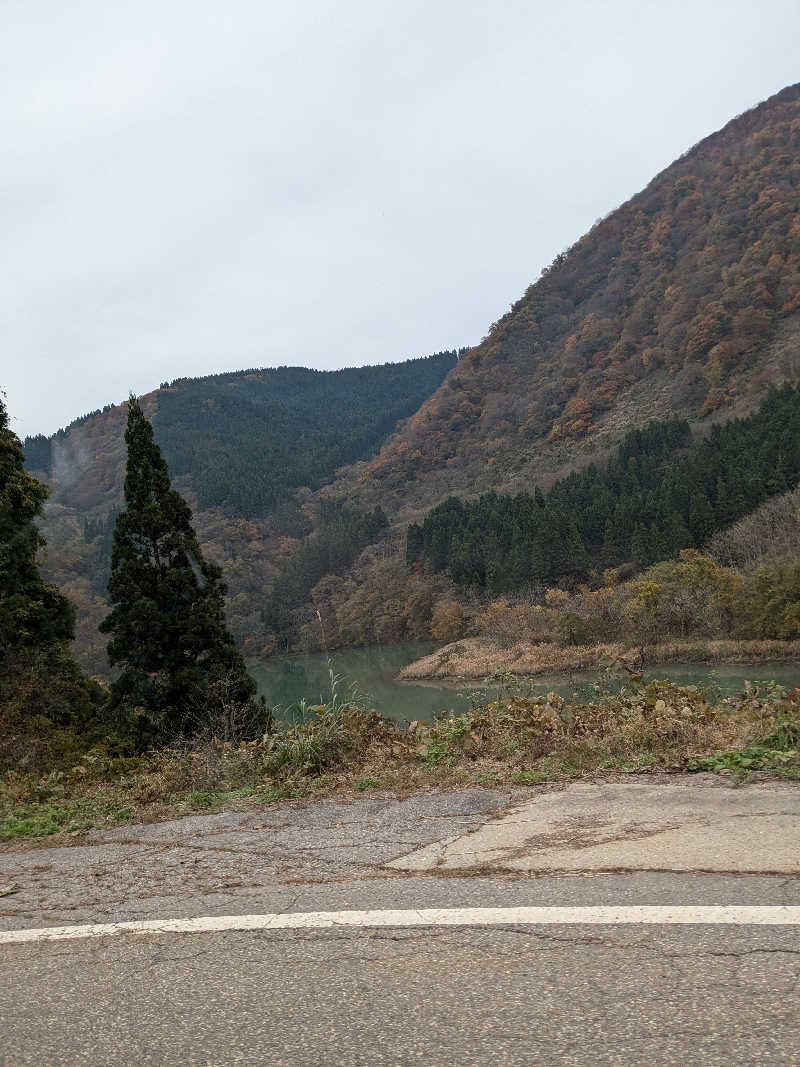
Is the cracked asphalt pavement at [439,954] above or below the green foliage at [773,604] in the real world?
above

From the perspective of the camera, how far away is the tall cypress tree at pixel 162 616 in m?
16.0

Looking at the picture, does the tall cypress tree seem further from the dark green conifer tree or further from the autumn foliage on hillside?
the autumn foliage on hillside

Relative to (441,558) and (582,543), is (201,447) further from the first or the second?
(582,543)

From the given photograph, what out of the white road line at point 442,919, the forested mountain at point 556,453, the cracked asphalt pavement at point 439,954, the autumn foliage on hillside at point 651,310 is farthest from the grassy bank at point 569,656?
the autumn foliage on hillside at point 651,310

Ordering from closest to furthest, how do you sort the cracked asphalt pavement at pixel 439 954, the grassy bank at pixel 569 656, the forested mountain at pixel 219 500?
the cracked asphalt pavement at pixel 439 954
the grassy bank at pixel 569 656
the forested mountain at pixel 219 500

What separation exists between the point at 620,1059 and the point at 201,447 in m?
188

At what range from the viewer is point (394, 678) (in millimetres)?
66375

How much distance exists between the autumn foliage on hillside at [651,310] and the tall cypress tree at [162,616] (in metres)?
104

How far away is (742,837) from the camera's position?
4258 mm

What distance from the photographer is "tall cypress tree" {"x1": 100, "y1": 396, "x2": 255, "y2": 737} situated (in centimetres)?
1595

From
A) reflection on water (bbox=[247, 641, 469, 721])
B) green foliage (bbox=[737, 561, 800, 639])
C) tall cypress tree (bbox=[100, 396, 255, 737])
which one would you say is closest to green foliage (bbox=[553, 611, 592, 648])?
reflection on water (bbox=[247, 641, 469, 721])

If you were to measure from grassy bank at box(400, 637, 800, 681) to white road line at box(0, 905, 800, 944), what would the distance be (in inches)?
1435

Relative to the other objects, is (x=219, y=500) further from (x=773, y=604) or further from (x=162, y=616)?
(x=162, y=616)

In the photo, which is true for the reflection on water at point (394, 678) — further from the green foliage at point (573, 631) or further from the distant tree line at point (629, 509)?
the distant tree line at point (629, 509)
